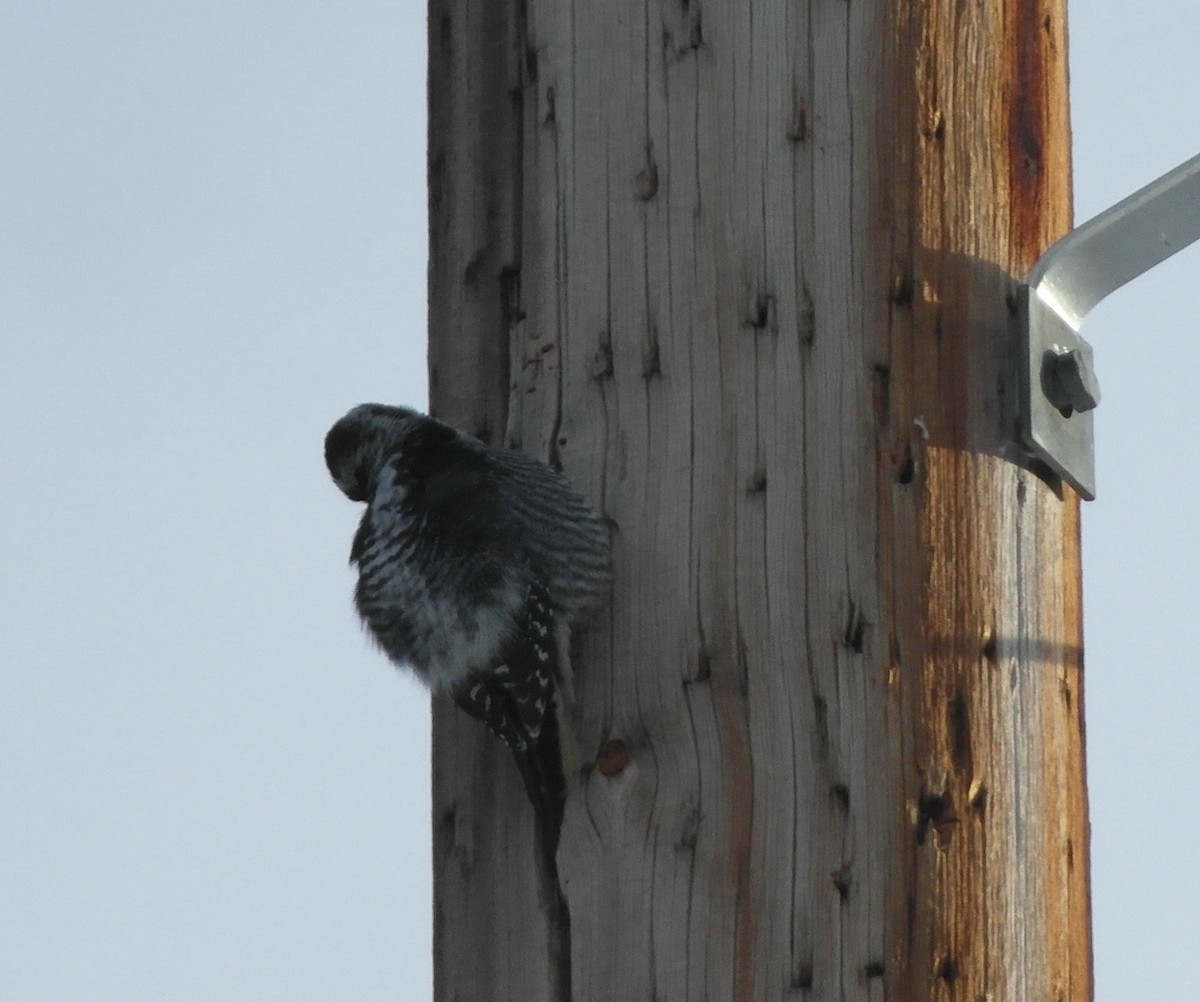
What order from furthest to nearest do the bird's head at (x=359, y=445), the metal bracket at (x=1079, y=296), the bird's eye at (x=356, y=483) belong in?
1. the bird's eye at (x=356, y=483)
2. the bird's head at (x=359, y=445)
3. the metal bracket at (x=1079, y=296)

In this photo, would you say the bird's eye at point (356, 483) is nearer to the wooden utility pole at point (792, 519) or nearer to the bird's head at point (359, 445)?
the bird's head at point (359, 445)

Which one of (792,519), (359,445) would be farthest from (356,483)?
(792,519)

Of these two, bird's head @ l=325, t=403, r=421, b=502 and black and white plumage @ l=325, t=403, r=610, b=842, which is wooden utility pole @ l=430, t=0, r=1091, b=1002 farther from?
bird's head @ l=325, t=403, r=421, b=502

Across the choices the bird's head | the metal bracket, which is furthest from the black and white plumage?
the metal bracket

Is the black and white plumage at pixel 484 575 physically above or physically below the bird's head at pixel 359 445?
below

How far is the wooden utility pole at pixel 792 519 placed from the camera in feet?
9.61

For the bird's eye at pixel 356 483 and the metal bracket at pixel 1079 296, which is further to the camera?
the bird's eye at pixel 356 483

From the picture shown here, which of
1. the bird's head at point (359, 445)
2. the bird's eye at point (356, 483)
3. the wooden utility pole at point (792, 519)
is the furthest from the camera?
the bird's eye at point (356, 483)

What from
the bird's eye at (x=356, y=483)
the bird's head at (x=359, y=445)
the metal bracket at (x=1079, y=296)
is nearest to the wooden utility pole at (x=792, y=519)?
the metal bracket at (x=1079, y=296)

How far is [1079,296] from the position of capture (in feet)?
10.9

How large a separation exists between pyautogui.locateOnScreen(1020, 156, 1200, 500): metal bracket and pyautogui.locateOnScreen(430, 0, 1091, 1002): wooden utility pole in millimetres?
41

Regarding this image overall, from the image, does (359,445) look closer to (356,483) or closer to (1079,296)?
(356,483)

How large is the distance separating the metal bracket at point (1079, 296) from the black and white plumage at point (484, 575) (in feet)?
2.37

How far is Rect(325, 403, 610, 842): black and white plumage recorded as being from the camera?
3314 mm
